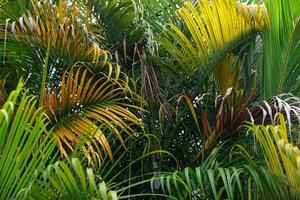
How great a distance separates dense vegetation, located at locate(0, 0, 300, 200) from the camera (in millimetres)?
2273

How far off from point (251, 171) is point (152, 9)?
1269mm

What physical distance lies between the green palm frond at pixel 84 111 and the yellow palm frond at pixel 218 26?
0.34m

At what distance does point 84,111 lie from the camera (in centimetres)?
242

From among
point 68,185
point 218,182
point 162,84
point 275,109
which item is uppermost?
point 162,84

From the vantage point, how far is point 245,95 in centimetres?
261

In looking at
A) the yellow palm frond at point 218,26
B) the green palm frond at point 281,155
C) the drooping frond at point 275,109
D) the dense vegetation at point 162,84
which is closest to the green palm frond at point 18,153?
the dense vegetation at point 162,84

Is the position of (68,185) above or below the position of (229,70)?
below

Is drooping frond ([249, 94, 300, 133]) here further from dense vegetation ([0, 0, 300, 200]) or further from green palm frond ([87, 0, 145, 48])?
green palm frond ([87, 0, 145, 48])

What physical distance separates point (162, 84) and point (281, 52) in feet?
1.73

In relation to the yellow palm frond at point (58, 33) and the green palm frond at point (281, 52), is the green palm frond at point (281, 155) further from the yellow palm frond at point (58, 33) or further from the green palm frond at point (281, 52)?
the yellow palm frond at point (58, 33)

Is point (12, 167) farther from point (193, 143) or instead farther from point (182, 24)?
point (182, 24)

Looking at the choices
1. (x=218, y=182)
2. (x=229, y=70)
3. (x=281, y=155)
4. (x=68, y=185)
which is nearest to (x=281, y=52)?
(x=229, y=70)

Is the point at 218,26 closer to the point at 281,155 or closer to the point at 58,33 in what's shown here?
the point at 58,33

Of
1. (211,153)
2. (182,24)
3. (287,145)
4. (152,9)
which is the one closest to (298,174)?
(287,145)
